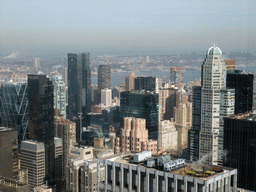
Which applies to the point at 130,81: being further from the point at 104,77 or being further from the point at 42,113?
the point at 42,113

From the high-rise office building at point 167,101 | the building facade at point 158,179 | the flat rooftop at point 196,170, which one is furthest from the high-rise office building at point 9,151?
the high-rise office building at point 167,101

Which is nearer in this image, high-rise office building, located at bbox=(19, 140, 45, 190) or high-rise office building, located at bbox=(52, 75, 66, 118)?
high-rise office building, located at bbox=(19, 140, 45, 190)

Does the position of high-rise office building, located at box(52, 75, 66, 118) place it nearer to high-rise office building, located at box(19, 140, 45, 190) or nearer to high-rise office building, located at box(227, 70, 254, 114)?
high-rise office building, located at box(19, 140, 45, 190)

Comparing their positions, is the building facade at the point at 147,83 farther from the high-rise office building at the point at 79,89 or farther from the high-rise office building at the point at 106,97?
the high-rise office building at the point at 79,89

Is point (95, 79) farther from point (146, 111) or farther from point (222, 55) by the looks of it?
point (222, 55)

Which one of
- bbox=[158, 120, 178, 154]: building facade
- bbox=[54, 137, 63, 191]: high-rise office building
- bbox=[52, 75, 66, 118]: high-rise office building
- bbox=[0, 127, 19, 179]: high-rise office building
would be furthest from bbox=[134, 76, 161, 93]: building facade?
bbox=[0, 127, 19, 179]: high-rise office building

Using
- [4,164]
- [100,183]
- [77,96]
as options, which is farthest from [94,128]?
[100,183]
